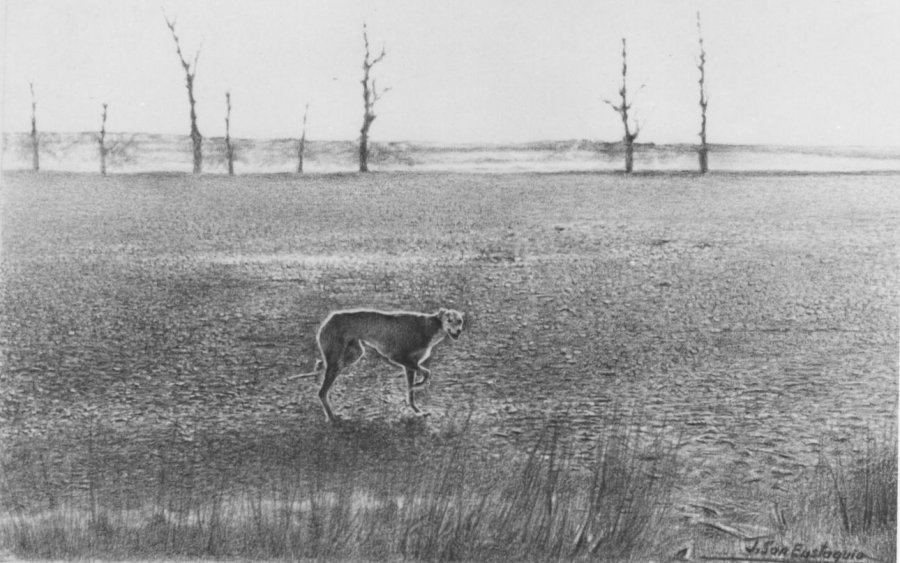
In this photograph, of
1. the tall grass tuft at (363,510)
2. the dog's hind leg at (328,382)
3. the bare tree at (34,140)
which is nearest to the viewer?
the tall grass tuft at (363,510)

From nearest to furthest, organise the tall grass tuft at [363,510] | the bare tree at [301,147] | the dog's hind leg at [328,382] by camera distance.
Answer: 1. the tall grass tuft at [363,510]
2. the dog's hind leg at [328,382]
3. the bare tree at [301,147]

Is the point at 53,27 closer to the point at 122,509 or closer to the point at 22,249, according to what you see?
the point at 22,249

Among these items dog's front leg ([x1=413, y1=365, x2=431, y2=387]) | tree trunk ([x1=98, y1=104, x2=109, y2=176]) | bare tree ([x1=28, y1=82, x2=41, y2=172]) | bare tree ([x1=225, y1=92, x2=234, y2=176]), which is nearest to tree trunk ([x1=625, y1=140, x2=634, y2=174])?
dog's front leg ([x1=413, y1=365, x2=431, y2=387])

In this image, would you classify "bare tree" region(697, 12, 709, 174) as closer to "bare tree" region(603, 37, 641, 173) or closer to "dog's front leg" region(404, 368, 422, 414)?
"bare tree" region(603, 37, 641, 173)

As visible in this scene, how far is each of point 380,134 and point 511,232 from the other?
0.54 m

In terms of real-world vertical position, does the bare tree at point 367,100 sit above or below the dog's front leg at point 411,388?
above

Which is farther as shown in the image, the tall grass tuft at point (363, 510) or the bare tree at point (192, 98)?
the bare tree at point (192, 98)

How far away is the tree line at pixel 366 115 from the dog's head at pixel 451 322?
592 millimetres

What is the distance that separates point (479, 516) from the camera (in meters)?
3.17

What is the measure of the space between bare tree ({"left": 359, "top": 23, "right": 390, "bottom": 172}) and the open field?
7 centimetres

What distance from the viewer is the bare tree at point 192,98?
3.43 metres

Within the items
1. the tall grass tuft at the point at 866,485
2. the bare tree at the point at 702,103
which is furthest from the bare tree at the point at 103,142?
the tall grass tuft at the point at 866,485

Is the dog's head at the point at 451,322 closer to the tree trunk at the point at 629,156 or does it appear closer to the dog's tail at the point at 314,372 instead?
the dog's tail at the point at 314,372
